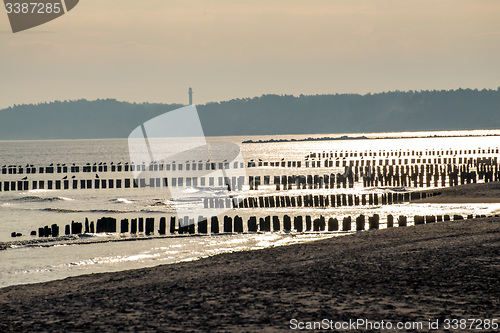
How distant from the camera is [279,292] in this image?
12.0 metres

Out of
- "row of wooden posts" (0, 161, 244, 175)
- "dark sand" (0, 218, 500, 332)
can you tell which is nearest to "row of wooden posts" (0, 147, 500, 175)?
"row of wooden posts" (0, 161, 244, 175)

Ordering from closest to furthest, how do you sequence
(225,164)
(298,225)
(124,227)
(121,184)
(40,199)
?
(298,225) < (124,227) < (40,199) < (121,184) < (225,164)

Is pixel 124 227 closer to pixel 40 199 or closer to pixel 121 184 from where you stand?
pixel 40 199

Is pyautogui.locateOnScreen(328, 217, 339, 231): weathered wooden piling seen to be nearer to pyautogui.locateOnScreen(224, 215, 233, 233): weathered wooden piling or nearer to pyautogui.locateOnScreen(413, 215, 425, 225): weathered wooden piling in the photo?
pyautogui.locateOnScreen(413, 215, 425, 225): weathered wooden piling

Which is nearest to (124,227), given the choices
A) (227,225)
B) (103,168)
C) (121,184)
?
(227,225)

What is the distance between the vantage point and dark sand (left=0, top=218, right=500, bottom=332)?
10.3 metres

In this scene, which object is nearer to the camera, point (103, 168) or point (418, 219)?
point (418, 219)

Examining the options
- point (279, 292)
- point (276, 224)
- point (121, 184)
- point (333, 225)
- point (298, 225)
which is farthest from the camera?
point (121, 184)

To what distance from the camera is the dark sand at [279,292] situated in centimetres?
1029

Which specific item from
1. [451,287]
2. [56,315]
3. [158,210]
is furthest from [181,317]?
[158,210]

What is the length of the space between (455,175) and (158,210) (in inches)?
1062

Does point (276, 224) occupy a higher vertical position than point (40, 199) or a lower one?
higher

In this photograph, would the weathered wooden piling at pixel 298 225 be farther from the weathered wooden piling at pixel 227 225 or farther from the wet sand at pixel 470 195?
the wet sand at pixel 470 195

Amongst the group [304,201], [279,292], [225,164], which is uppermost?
[279,292]
